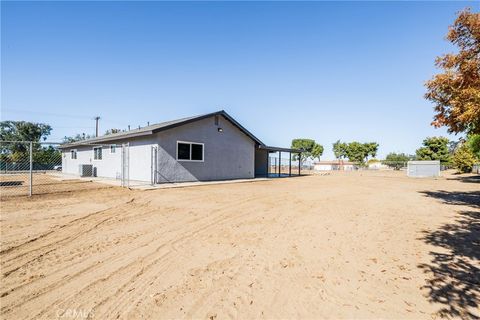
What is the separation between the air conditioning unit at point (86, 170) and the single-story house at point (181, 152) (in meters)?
0.07

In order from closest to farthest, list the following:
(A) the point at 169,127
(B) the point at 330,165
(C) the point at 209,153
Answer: (A) the point at 169,127, (C) the point at 209,153, (B) the point at 330,165

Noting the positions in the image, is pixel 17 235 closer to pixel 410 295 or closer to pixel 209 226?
pixel 209 226

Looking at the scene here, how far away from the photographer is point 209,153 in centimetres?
1584

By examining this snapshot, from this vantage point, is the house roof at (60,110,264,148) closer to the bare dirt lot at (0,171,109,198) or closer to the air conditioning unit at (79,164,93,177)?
the air conditioning unit at (79,164,93,177)

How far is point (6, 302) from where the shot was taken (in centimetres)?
245

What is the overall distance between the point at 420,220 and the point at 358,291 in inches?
190

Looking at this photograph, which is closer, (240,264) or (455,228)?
(240,264)

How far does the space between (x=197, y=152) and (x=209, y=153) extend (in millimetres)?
972

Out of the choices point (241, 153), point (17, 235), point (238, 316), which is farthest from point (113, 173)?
point (238, 316)

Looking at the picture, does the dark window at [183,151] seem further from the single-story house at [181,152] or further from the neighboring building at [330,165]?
the neighboring building at [330,165]

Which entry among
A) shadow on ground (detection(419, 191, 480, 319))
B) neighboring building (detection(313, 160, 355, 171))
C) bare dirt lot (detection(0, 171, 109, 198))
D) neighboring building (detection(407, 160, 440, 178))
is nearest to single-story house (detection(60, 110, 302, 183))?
bare dirt lot (detection(0, 171, 109, 198))

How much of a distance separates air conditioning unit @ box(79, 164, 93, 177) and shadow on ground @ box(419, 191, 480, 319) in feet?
66.1

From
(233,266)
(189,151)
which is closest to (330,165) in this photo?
(189,151)

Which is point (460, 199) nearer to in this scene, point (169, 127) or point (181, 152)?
point (181, 152)
